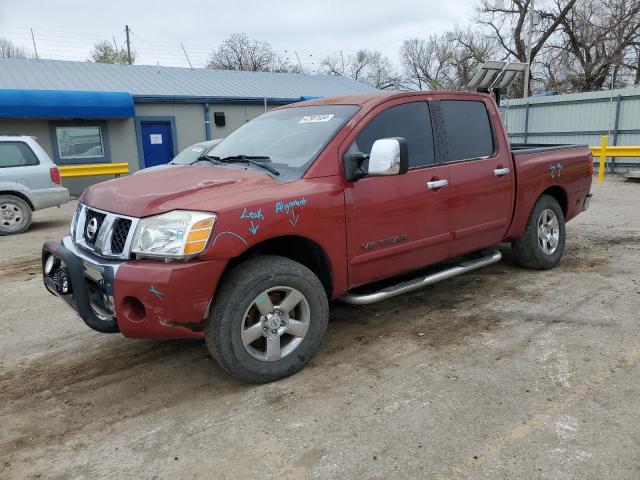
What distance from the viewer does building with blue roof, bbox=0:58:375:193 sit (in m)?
14.7

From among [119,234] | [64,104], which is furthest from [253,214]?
[64,104]

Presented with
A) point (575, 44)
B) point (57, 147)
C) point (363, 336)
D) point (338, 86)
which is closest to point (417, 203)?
point (363, 336)

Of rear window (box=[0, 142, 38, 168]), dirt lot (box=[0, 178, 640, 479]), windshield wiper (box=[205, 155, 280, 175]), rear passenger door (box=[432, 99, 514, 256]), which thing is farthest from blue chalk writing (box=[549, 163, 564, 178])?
rear window (box=[0, 142, 38, 168])

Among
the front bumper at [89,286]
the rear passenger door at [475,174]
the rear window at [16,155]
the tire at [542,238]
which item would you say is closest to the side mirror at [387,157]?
the rear passenger door at [475,174]

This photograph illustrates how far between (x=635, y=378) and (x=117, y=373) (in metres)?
3.42

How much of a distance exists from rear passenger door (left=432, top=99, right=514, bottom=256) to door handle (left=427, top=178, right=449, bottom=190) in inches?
3.0

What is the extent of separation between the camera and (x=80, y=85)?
16.1 m

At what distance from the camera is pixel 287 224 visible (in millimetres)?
3256

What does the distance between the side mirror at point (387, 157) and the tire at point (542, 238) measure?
244cm

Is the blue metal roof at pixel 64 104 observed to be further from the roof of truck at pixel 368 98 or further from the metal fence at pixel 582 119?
the metal fence at pixel 582 119

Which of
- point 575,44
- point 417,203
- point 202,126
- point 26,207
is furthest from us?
point 575,44

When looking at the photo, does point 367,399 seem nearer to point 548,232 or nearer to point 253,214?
point 253,214

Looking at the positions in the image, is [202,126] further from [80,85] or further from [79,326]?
[79,326]

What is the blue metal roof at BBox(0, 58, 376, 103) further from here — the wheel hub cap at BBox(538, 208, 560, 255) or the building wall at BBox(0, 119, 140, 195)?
the wheel hub cap at BBox(538, 208, 560, 255)
